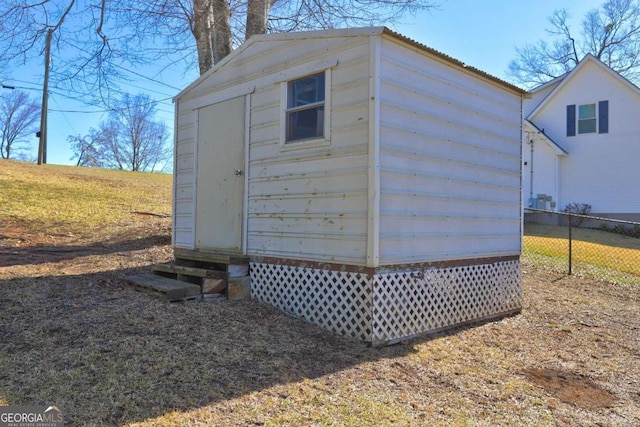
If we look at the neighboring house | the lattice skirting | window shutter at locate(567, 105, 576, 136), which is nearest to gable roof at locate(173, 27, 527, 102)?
the lattice skirting

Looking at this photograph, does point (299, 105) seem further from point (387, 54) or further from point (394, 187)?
point (394, 187)

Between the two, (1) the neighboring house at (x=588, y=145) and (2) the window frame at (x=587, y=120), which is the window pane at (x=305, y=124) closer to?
(1) the neighboring house at (x=588, y=145)

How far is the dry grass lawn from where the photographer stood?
3102mm

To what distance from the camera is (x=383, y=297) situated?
4762 millimetres

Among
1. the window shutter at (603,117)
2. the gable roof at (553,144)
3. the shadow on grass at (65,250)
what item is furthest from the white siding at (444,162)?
the window shutter at (603,117)

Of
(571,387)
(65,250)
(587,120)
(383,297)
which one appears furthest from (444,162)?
(587,120)

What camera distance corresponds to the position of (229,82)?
629 centimetres

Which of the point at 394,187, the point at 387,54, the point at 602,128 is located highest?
the point at 602,128

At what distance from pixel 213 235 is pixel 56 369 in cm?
311

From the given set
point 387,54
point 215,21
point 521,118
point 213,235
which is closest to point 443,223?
point 387,54

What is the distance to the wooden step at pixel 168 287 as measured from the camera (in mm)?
5332

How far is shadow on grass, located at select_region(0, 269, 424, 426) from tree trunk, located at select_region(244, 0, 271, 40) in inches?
238

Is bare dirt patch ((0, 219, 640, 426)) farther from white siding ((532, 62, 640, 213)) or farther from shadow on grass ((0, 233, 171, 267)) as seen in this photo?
white siding ((532, 62, 640, 213))

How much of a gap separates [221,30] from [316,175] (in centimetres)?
606
